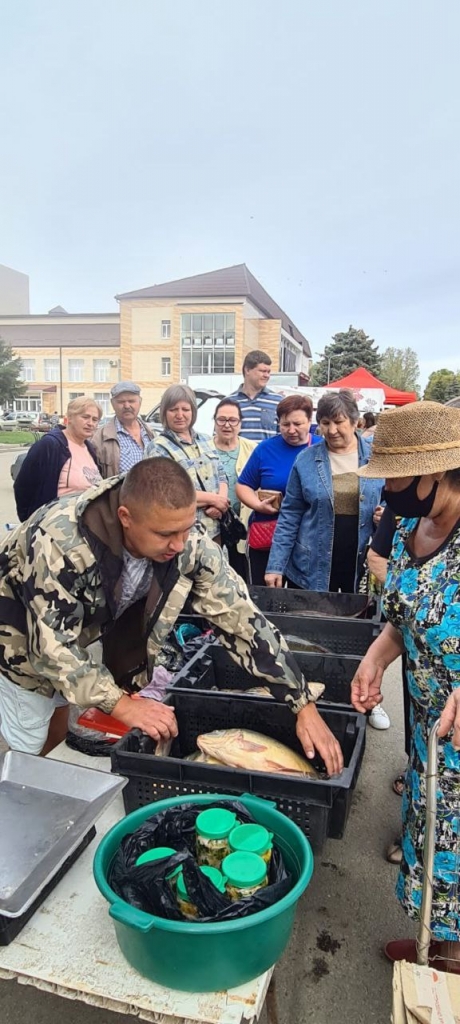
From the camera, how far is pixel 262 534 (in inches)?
152

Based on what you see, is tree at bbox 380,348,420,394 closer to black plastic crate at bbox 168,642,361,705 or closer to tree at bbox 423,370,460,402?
tree at bbox 423,370,460,402

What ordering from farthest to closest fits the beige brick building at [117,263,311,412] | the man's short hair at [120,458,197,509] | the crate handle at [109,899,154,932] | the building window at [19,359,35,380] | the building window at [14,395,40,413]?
the building window at [14,395,40,413]
the building window at [19,359,35,380]
the beige brick building at [117,263,311,412]
the man's short hair at [120,458,197,509]
the crate handle at [109,899,154,932]

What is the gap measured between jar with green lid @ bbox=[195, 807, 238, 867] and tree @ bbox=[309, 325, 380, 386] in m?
44.5

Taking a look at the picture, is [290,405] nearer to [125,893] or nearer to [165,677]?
[165,677]

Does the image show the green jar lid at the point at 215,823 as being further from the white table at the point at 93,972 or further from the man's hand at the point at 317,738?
the man's hand at the point at 317,738

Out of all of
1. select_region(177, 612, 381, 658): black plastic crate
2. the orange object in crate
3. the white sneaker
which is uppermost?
select_region(177, 612, 381, 658): black plastic crate

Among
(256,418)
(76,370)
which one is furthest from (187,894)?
(76,370)

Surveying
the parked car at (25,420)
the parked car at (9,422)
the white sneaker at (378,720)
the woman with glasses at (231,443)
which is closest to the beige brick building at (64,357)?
the parked car at (25,420)

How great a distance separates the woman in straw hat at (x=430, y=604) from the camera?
1.46 metres

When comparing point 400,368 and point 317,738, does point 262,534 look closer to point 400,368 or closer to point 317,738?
point 317,738

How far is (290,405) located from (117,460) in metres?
1.38

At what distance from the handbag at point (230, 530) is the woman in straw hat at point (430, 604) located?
1.97 metres

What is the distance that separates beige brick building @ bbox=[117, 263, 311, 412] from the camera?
40312mm

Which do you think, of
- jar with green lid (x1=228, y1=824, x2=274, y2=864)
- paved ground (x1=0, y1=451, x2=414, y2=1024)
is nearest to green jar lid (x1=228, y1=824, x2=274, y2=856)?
jar with green lid (x1=228, y1=824, x2=274, y2=864)
